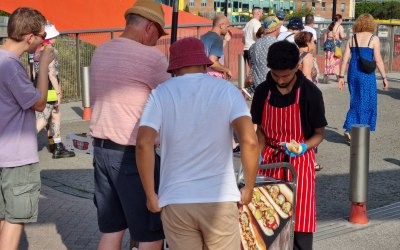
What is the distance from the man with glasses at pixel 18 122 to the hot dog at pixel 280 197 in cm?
151

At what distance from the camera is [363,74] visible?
981 centimetres

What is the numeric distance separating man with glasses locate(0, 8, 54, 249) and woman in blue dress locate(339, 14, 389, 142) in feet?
18.9

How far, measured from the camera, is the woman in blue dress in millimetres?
9578

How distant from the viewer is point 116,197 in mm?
4535

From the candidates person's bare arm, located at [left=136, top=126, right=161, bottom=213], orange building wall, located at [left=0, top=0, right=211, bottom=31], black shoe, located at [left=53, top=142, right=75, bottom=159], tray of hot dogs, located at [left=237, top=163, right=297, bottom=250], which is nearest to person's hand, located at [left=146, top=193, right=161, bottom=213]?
person's bare arm, located at [left=136, top=126, right=161, bottom=213]

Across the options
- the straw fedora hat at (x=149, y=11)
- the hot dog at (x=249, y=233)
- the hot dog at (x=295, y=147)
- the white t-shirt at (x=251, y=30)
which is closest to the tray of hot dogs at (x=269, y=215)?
the hot dog at (x=249, y=233)

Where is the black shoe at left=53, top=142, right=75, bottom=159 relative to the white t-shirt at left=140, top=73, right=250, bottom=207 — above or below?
below

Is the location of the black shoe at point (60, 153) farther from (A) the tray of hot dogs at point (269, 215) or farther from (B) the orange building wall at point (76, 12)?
(B) the orange building wall at point (76, 12)

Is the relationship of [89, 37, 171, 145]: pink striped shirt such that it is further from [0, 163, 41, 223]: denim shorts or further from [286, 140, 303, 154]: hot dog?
[286, 140, 303, 154]: hot dog

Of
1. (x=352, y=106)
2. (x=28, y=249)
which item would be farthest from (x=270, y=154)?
(x=352, y=106)

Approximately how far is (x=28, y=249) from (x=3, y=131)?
64.6 inches

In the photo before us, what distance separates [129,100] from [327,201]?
3692 mm

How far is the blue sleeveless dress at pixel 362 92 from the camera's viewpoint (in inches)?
386

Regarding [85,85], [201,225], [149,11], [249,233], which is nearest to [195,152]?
[201,225]
